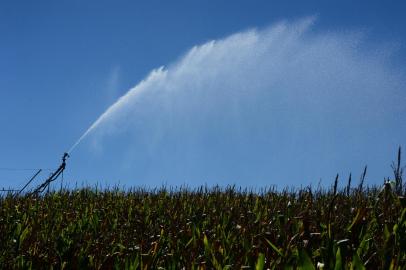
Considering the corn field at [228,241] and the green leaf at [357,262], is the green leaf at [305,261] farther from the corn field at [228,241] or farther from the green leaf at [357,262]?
the green leaf at [357,262]

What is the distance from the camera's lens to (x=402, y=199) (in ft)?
13.9

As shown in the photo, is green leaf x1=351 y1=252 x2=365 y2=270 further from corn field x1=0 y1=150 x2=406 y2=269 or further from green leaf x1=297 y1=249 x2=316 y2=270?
green leaf x1=297 y1=249 x2=316 y2=270

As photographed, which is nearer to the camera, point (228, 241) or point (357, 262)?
point (357, 262)

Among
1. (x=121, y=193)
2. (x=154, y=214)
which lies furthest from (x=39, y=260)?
(x=121, y=193)

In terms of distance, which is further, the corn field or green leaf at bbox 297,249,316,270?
the corn field

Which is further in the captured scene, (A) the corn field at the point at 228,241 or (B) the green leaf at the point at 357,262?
(A) the corn field at the point at 228,241

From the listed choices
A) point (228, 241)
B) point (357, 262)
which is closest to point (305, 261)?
point (357, 262)

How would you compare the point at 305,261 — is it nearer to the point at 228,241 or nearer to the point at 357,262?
the point at 357,262

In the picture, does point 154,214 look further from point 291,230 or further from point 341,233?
point 341,233

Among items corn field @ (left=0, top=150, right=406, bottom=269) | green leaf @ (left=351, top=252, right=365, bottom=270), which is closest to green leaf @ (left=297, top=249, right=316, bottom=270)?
corn field @ (left=0, top=150, right=406, bottom=269)

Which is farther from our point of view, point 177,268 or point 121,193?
point 121,193

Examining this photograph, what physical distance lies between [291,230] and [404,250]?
181cm

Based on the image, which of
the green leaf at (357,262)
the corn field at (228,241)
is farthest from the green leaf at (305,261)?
the green leaf at (357,262)

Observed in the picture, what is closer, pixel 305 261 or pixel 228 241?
pixel 305 261
